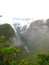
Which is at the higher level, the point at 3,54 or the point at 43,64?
the point at 3,54

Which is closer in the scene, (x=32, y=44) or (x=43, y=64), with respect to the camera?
(x=43, y=64)

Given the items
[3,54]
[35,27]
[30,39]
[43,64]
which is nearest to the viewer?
[3,54]

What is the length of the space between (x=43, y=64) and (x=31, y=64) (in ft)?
3.54

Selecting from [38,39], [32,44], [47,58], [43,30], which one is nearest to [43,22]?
[43,30]

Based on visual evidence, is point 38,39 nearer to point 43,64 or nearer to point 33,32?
point 33,32

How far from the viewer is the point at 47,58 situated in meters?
21.5

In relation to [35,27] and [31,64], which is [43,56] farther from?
[35,27]

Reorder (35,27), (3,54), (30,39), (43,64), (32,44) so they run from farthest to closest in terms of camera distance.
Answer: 1. (35,27)
2. (30,39)
3. (32,44)
4. (43,64)
5. (3,54)

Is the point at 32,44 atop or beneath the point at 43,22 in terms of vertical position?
beneath

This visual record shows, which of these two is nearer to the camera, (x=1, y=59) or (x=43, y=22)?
(x=1, y=59)

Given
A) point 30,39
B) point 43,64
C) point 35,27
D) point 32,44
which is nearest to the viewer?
point 43,64

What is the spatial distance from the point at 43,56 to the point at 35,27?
5721 cm

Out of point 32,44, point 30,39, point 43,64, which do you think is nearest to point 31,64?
point 43,64

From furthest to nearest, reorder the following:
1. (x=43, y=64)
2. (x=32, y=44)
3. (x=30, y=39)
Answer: (x=30, y=39) < (x=32, y=44) < (x=43, y=64)
